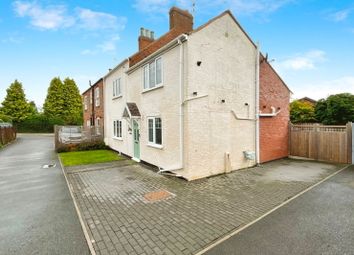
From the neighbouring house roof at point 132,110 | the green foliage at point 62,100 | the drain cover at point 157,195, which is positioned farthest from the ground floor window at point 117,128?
the green foliage at point 62,100

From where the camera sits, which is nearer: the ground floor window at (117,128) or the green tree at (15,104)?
the ground floor window at (117,128)

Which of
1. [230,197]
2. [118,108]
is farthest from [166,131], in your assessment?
[118,108]

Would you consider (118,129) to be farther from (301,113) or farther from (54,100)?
(54,100)

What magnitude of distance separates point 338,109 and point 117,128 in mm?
21258

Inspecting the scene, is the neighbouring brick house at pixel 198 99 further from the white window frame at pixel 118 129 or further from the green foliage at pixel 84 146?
the green foliage at pixel 84 146

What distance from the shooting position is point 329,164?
41.9ft

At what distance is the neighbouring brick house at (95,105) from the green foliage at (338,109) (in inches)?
915

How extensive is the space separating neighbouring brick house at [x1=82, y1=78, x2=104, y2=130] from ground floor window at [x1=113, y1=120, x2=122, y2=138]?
3509mm

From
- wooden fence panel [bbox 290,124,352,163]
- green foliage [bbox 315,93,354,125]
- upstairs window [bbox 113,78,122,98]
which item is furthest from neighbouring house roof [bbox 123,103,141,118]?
green foliage [bbox 315,93,354,125]

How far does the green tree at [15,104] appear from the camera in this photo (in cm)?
4616

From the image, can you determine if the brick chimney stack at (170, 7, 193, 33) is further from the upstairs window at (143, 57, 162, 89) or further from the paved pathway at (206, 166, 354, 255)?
the paved pathway at (206, 166, 354, 255)

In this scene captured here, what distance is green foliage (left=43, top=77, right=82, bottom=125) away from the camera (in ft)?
167

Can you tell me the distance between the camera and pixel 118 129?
689 inches

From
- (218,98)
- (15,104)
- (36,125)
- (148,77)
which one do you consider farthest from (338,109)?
(15,104)
